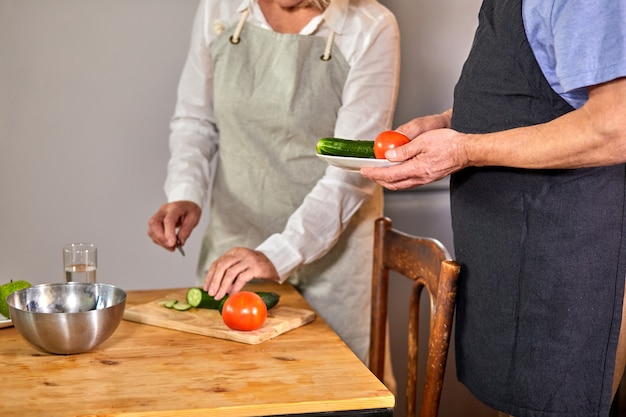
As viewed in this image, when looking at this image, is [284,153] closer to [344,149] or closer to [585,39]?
[344,149]

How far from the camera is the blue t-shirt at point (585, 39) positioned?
3.69 feet

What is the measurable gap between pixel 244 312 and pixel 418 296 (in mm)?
377

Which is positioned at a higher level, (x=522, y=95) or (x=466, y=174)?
(x=522, y=95)

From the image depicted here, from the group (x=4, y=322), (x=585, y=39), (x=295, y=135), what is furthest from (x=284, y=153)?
(x=585, y=39)

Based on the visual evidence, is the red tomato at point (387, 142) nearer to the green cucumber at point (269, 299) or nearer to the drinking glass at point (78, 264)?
the green cucumber at point (269, 299)

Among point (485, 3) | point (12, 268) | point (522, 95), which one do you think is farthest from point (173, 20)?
point (522, 95)

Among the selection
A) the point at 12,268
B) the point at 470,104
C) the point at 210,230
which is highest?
the point at 470,104

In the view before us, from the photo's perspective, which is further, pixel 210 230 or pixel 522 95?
pixel 210 230

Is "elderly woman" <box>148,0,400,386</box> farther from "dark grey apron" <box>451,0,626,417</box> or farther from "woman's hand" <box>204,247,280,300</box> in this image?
"dark grey apron" <box>451,0,626,417</box>

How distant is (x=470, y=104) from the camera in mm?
1438

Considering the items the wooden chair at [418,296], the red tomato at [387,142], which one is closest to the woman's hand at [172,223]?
the wooden chair at [418,296]

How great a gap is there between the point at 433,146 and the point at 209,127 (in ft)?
3.11

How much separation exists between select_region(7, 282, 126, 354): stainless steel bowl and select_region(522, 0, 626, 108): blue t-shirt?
81cm

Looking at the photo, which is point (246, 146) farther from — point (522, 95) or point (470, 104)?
point (522, 95)
